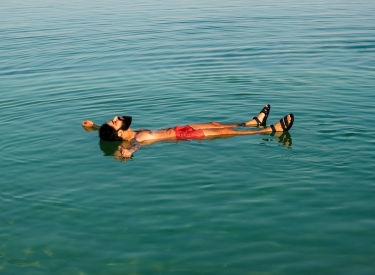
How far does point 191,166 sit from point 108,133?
267cm

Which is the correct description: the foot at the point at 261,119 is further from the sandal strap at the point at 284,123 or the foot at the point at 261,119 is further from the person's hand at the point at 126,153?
the person's hand at the point at 126,153

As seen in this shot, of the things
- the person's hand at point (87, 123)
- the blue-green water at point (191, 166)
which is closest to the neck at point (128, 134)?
the blue-green water at point (191, 166)

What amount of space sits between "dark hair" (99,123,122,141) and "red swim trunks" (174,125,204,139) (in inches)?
56.0

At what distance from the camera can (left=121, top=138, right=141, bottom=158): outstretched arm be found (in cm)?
1330

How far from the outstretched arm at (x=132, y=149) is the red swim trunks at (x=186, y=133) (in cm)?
100

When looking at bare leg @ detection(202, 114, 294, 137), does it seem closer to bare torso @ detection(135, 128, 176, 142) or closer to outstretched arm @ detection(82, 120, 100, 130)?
bare torso @ detection(135, 128, 176, 142)

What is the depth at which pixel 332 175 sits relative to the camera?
39.3ft

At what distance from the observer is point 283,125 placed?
14477 mm

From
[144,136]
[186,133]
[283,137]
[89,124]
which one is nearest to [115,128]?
[144,136]

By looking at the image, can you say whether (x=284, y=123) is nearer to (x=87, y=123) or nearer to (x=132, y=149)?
(x=132, y=149)

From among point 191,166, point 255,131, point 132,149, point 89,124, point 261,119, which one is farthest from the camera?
point 89,124

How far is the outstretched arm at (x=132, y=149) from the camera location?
1330 cm

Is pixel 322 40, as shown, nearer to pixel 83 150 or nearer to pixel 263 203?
pixel 83 150

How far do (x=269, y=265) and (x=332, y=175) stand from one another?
12.2 ft
